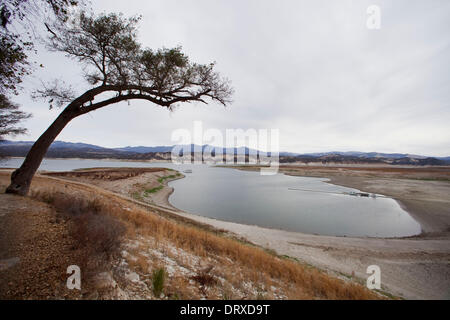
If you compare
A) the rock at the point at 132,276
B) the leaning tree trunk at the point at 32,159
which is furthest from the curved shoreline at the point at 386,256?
the leaning tree trunk at the point at 32,159

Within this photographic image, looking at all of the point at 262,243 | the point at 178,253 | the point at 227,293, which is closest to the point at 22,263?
the point at 178,253

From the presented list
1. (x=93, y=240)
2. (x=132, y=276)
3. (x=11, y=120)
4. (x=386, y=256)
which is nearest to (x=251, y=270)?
(x=132, y=276)

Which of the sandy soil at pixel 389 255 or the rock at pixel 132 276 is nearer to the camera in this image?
the rock at pixel 132 276

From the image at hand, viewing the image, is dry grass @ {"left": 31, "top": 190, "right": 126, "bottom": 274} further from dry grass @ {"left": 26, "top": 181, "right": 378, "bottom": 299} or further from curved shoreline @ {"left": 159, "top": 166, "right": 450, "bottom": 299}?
curved shoreline @ {"left": 159, "top": 166, "right": 450, "bottom": 299}

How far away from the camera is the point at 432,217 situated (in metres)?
17.1

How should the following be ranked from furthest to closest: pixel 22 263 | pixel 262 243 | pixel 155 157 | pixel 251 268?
pixel 155 157 < pixel 262 243 < pixel 251 268 < pixel 22 263

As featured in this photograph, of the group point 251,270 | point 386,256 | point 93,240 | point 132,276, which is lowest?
point 386,256

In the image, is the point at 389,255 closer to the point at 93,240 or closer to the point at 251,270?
the point at 251,270

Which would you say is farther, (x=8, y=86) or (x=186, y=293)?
(x=8, y=86)

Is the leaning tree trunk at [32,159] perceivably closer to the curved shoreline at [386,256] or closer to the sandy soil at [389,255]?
the sandy soil at [389,255]

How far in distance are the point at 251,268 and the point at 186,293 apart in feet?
8.64

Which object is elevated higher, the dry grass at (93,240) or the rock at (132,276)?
the dry grass at (93,240)
